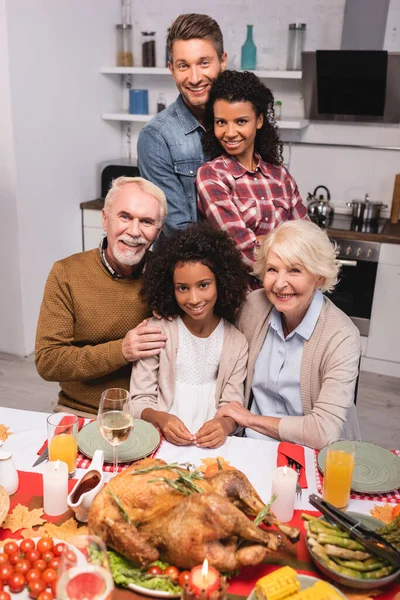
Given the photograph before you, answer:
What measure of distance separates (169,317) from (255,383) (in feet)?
1.21

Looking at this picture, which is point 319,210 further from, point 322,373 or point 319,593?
point 319,593

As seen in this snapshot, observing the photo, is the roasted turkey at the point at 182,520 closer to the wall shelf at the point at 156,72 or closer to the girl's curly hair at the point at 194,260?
the girl's curly hair at the point at 194,260

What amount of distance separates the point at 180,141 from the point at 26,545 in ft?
5.70

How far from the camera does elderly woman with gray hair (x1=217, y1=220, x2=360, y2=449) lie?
1737mm

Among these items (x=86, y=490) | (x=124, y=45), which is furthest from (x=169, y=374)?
(x=124, y=45)

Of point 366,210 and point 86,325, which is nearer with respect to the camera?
point 86,325

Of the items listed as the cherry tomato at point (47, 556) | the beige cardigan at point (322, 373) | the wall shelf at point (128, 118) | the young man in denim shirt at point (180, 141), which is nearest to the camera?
the cherry tomato at point (47, 556)

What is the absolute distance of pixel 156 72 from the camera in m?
4.21

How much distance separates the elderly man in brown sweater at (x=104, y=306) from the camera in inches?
76.1

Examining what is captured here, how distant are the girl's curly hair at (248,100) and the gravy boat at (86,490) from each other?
4.89 ft

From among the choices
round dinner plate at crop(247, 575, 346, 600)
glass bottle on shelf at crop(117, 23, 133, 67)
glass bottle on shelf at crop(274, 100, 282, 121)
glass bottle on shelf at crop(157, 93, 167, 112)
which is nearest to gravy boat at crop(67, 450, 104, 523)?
round dinner plate at crop(247, 575, 346, 600)

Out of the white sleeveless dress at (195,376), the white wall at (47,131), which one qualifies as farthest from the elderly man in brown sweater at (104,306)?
the white wall at (47,131)

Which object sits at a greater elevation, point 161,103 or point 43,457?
point 161,103

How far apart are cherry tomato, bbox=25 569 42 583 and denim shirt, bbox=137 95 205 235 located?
5.08 feet
